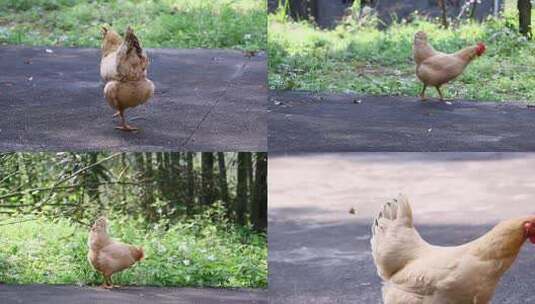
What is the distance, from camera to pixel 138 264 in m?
4.15

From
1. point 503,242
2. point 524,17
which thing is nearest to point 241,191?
point 524,17

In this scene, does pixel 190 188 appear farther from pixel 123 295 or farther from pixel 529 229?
pixel 529 229

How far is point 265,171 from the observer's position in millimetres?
4129

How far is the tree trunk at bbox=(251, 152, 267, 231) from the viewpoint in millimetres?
4125

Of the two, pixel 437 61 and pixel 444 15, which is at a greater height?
pixel 444 15

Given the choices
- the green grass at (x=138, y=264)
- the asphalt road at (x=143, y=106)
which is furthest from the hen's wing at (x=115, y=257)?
the asphalt road at (x=143, y=106)

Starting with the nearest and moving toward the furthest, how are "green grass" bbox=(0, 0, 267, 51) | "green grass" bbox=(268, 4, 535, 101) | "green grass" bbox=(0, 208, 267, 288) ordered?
"green grass" bbox=(0, 208, 267, 288), "green grass" bbox=(268, 4, 535, 101), "green grass" bbox=(0, 0, 267, 51)

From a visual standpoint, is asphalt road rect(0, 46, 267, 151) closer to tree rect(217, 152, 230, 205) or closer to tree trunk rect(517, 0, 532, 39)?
tree rect(217, 152, 230, 205)

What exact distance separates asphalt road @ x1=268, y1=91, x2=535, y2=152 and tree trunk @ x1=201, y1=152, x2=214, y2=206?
337 millimetres

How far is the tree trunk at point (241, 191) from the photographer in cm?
416

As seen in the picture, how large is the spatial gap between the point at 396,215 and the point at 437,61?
154cm

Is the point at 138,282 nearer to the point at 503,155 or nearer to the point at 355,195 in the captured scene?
the point at 355,195

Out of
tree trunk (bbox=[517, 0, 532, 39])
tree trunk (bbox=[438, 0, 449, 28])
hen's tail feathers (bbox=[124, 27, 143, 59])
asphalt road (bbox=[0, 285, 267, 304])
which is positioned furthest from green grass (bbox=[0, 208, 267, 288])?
tree trunk (bbox=[517, 0, 532, 39])

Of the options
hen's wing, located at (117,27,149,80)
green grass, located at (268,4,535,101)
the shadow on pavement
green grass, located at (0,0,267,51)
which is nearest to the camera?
the shadow on pavement
